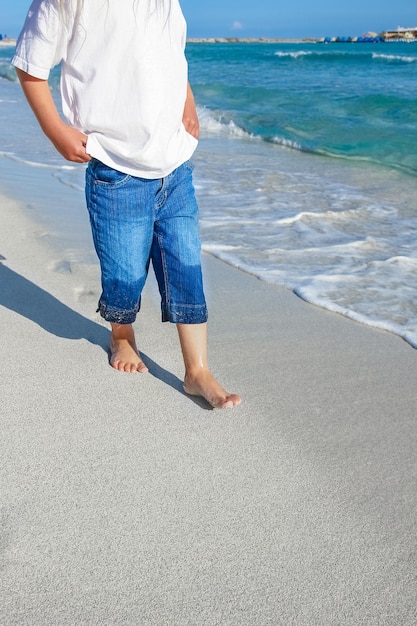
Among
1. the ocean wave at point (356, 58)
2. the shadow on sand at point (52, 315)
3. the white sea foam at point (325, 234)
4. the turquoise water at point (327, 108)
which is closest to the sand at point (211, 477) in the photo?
the shadow on sand at point (52, 315)

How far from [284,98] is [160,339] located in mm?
11243

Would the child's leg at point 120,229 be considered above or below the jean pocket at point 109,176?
below

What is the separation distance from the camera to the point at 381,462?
2.07 meters

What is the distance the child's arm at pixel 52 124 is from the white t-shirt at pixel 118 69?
3 centimetres

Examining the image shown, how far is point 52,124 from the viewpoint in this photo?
84.9 inches

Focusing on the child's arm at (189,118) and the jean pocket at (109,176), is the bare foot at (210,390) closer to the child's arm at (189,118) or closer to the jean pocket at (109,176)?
the jean pocket at (109,176)

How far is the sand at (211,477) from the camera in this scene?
154 cm

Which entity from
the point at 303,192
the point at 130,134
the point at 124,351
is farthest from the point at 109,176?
the point at 303,192

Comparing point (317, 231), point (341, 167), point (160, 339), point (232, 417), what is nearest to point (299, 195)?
point (317, 231)

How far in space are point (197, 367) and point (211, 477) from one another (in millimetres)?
562

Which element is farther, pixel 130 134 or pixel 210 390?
pixel 210 390

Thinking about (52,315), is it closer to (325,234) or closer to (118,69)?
(118,69)

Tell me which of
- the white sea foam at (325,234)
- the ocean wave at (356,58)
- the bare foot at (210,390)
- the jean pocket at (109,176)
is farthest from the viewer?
the ocean wave at (356,58)

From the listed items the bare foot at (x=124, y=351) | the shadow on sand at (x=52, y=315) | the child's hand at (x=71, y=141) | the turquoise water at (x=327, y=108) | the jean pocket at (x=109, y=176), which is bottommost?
the turquoise water at (x=327, y=108)
